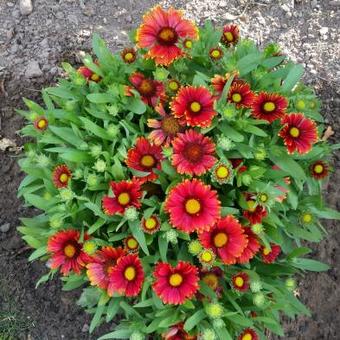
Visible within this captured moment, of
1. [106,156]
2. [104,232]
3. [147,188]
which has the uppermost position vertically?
[106,156]

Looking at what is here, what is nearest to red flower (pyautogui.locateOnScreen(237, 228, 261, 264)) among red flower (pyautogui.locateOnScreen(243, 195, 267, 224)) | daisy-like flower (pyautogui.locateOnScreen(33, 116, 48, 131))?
red flower (pyautogui.locateOnScreen(243, 195, 267, 224))


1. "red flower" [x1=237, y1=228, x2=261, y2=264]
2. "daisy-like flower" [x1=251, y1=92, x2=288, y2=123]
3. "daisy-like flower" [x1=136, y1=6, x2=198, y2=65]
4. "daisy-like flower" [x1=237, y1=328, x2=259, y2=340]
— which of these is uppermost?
"daisy-like flower" [x1=136, y1=6, x2=198, y2=65]

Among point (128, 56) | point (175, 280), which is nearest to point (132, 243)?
point (175, 280)

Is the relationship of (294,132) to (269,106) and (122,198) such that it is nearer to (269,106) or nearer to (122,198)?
(269,106)

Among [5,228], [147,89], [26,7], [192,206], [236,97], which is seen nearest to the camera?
[192,206]

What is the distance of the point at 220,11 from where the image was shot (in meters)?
3.59

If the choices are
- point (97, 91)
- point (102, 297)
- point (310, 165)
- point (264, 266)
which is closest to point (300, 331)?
point (264, 266)

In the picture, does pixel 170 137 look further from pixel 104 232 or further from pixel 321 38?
pixel 321 38

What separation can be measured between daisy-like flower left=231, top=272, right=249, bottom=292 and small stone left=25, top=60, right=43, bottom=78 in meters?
2.00

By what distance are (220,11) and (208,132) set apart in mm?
1559

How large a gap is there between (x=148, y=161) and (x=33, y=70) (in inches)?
61.2

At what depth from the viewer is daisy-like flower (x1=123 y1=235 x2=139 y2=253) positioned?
2256mm

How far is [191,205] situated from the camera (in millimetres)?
2098

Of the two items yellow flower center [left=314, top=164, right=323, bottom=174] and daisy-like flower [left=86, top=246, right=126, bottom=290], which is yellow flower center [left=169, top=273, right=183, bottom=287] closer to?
daisy-like flower [left=86, top=246, right=126, bottom=290]
